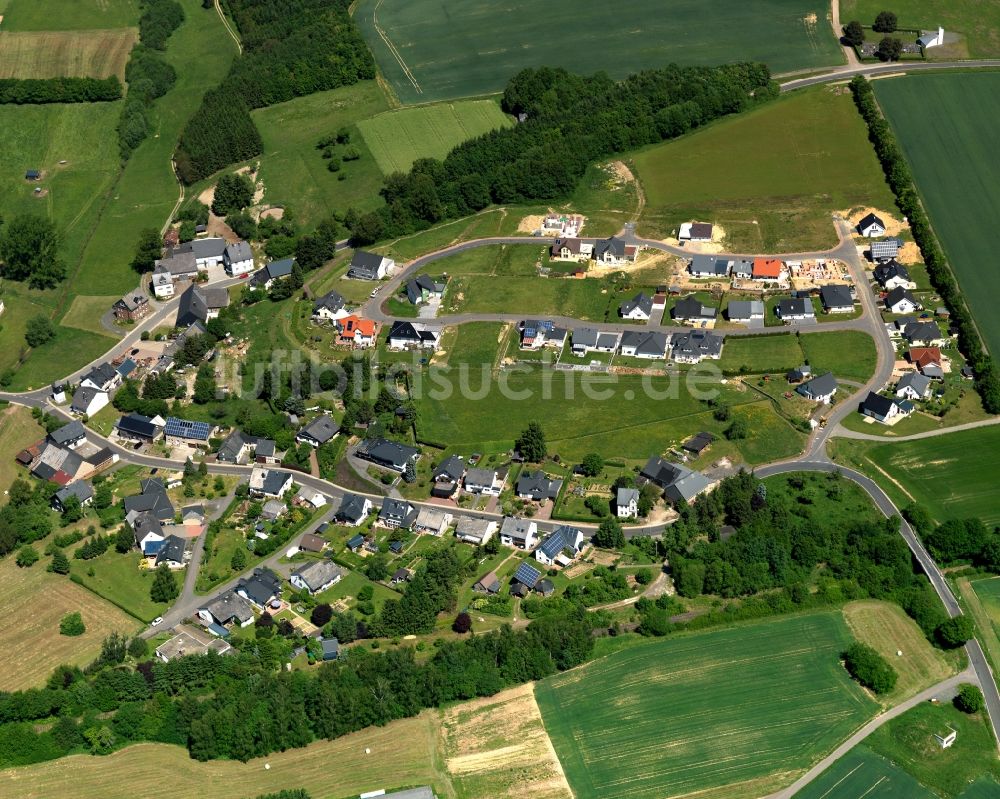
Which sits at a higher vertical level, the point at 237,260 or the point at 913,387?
the point at 237,260

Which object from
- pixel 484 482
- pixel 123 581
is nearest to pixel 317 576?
pixel 123 581

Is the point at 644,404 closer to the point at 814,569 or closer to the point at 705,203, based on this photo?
the point at 814,569

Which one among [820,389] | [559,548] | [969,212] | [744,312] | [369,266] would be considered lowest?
[559,548]

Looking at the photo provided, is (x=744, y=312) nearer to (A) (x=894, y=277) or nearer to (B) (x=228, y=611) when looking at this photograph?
(A) (x=894, y=277)

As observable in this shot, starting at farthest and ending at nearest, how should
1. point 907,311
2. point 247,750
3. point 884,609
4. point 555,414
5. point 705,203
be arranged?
1. point 705,203
2. point 907,311
3. point 555,414
4. point 884,609
5. point 247,750

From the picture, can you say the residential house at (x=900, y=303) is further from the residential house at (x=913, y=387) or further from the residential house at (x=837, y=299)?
the residential house at (x=913, y=387)

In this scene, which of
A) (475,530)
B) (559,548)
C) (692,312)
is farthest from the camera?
(692,312)

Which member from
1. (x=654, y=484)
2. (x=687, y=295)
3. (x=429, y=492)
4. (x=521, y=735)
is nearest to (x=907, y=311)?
(x=687, y=295)

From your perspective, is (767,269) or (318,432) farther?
(767,269)
